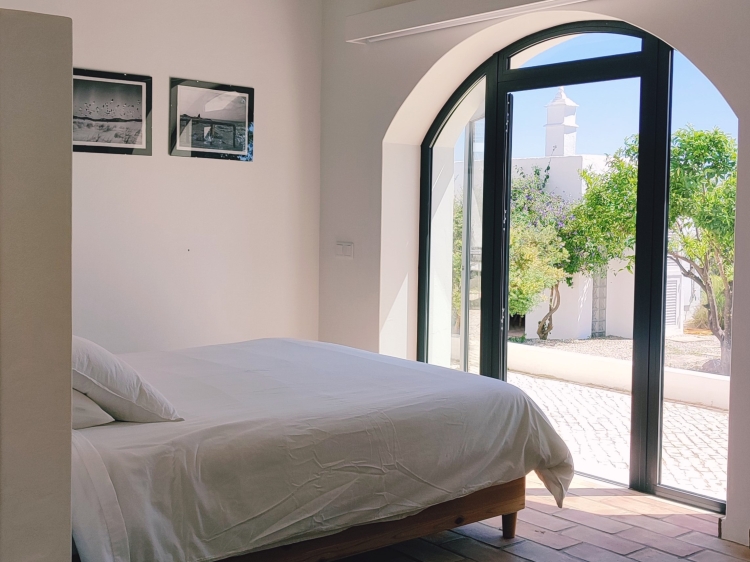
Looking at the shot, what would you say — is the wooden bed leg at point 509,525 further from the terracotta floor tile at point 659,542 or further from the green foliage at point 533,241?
the green foliage at point 533,241

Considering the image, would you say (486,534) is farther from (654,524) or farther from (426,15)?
(426,15)

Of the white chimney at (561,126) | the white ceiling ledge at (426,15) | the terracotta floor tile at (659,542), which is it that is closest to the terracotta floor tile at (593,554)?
the terracotta floor tile at (659,542)

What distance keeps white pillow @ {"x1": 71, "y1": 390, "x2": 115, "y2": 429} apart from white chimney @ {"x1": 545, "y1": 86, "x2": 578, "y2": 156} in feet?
8.97

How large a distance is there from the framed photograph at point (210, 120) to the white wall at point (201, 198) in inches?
1.9

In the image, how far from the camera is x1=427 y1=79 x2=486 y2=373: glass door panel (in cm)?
463

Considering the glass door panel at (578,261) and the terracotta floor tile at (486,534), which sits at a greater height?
the glass door panel at (578,261)

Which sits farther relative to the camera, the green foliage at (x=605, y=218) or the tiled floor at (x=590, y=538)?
the green foliage at (x=605, y=218)

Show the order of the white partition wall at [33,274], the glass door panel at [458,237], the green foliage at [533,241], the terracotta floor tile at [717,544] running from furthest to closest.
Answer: the glass door panel at [458,237], the green foliage at [533,241], the terracotta floor tile at [717,544], the white partition wall at [33,274]

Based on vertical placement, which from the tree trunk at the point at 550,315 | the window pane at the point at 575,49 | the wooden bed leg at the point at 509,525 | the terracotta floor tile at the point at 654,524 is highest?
the window pane at the point at 575,49

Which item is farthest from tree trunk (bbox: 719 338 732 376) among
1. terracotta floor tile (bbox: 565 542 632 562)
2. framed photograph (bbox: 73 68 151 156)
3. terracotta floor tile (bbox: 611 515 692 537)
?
framed photograph (bbox: 73 68 151 156)

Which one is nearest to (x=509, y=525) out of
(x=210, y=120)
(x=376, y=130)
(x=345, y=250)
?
(x=345, y=250)

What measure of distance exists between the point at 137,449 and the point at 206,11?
3.18m

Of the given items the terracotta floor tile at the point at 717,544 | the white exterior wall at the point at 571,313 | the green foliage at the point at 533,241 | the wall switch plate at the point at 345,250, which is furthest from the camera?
the wall switch plate at the point at 345,250

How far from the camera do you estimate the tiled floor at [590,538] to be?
301 cm
